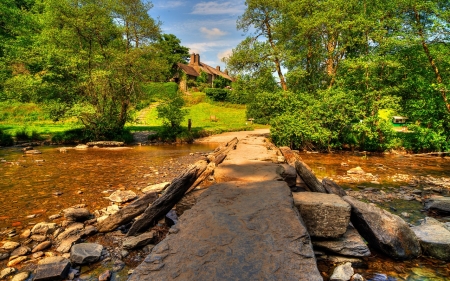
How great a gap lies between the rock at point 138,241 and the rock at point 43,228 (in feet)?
5.53

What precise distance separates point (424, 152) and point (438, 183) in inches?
338

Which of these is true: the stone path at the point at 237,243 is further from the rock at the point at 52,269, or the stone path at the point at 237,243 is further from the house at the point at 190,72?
the house at the point at 190,72

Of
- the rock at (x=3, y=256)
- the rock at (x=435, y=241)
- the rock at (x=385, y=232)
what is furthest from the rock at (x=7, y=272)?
the rock at (x=435, y=241)

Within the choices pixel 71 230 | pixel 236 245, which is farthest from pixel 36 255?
pixel 236 245

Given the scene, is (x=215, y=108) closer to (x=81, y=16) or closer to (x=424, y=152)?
(x=81, y=16)

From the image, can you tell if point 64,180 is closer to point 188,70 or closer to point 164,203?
point 164,203

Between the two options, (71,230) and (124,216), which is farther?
(124,216)

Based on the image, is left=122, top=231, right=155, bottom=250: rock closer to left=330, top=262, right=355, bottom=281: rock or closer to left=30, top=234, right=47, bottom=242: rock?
left=30, top=234, right=47, bottom=242: rock

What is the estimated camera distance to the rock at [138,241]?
415 centimetres

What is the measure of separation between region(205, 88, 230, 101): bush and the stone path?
1709 inches

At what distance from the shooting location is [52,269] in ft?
11.2

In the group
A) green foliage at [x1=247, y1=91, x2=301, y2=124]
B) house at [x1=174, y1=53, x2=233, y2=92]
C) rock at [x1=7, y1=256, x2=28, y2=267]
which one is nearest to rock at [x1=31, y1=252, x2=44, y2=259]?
rock at [x1=7, y1=256, x2=28, y2=267]

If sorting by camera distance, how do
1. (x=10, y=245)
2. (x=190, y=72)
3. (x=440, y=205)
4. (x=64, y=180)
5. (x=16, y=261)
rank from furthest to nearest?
(x=190, y=72), (x=64, y=180), (x=440, y=205), (x=10, y=245), (x=16, y=261)

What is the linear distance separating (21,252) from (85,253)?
1.16 m
